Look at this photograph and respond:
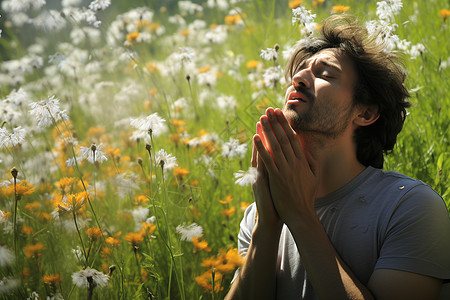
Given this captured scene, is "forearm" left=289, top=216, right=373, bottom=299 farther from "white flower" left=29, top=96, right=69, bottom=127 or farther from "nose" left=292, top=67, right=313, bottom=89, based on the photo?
"white flower" left=29, top=96, right=69, bottom=127

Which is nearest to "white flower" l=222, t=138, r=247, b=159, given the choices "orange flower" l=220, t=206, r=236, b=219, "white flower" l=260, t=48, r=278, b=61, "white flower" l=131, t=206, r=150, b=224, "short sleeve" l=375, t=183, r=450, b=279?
"orange flower" l=220, t=206, r=236, b=219

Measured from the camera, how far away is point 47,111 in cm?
165

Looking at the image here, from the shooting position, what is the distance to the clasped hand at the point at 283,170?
1449mm

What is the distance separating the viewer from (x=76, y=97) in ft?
11.8

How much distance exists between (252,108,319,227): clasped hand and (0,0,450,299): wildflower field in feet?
0.86

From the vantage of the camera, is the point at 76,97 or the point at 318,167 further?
the point at 76,97

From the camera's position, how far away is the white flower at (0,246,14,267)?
1.59 metres

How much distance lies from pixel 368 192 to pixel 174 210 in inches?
38.9

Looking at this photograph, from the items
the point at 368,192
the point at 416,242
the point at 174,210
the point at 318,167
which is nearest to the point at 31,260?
the point at 174,210

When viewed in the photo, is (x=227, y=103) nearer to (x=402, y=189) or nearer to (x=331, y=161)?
(x=331, y=161)

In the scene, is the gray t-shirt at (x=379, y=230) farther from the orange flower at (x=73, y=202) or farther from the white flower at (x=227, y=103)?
the white flower at (x=227, y=103)

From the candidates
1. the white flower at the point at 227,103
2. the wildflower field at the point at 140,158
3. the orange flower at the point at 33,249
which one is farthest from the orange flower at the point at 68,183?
the white flower at the point at 227,103

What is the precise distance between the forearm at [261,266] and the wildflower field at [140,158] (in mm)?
97

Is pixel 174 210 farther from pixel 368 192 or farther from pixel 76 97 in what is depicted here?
pixel 76 97
